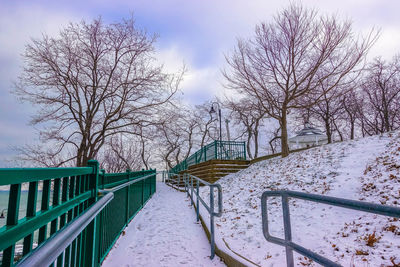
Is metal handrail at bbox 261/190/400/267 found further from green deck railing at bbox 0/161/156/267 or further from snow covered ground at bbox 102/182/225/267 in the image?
snow covered ground at bbox 102/182/225/267

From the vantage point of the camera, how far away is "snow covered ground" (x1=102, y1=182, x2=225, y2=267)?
139 inches

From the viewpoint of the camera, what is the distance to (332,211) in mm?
4969

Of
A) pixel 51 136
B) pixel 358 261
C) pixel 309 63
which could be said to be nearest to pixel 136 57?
pixel 51 136

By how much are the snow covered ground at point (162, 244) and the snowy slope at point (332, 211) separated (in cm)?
61

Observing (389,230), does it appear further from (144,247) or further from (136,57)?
(136,57)

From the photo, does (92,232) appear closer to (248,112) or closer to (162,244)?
(162,244)

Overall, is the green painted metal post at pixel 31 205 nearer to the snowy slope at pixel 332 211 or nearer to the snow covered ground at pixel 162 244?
the snow covered ground at pixel 162 244

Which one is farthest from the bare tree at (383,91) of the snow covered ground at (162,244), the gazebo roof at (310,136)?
the snow covered ground at (162,244)

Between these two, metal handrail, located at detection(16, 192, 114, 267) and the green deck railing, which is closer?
metal handrail, located at detection(16, 192, 114, 267)

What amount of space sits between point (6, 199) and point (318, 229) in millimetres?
4695

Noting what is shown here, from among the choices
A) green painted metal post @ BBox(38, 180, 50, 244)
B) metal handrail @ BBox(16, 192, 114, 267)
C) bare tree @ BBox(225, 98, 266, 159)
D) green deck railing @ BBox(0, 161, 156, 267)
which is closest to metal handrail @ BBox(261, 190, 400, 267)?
metal handrail @ BBox(16, 192, 114, 267)

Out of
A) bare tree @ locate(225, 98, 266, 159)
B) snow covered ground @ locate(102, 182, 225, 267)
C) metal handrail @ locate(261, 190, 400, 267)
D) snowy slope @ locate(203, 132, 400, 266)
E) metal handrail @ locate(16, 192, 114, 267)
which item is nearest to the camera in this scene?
metal handrail @ locate(16, 192, 114, 267)

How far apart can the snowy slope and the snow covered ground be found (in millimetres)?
610

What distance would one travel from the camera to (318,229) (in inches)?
169
